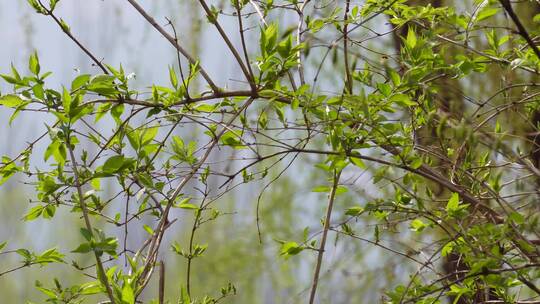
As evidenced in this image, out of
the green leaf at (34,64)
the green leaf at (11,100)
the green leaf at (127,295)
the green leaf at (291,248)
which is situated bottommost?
the green leaf at (291,248)

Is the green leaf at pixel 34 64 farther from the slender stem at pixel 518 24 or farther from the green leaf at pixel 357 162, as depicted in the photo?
the slender stem at pixel 518 24

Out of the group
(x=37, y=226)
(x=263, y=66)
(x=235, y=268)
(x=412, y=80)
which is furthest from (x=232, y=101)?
(x=37, y=226)

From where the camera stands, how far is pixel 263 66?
1.05 m

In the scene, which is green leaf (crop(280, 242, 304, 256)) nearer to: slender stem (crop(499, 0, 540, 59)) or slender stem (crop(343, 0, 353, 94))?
slender stem (crop(343, 0, 353, 94))

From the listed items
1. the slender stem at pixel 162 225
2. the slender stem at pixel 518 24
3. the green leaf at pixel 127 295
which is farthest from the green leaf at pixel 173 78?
the slender stem at pixel 518 24

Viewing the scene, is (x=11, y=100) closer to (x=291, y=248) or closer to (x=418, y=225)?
(x=291, y=248)

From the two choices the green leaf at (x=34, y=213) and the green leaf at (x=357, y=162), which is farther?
the green leaf at (x=34, y=213)

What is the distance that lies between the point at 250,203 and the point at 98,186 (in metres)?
3.95

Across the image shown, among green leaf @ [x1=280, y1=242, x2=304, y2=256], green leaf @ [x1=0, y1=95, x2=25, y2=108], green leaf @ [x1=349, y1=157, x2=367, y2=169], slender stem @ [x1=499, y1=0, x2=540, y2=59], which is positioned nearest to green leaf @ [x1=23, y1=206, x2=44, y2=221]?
green leaf @ [x1=0, y1=95, x2=25, y2=108]

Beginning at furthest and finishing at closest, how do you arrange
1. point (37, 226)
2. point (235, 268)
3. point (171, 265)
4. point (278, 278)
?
point (37, 226) → point (171, 265) → point (278, 278) → point (235, 268)

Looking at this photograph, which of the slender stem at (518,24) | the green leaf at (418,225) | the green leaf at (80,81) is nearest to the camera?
the slender stem at (518,24)

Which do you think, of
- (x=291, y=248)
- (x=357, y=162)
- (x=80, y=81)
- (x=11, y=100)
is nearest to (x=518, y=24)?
(x=357, y=162)

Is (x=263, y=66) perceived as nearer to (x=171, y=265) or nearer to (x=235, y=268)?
(x=235, y=268)

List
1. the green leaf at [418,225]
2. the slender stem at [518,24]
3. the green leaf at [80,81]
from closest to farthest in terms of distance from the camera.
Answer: the slender stem at [518,24] < the green leaf at [80,81] < the green leaf at [418,225]
